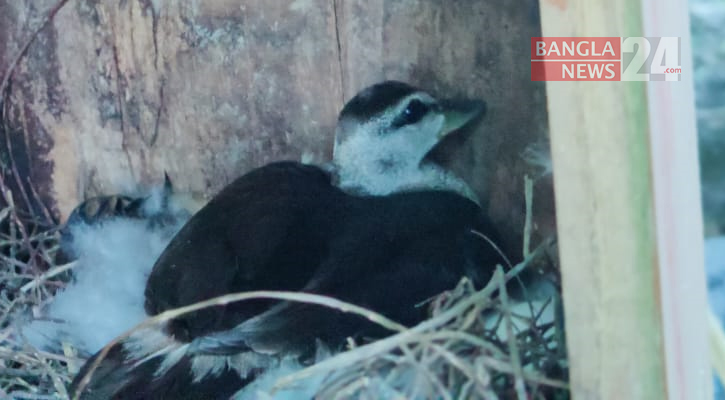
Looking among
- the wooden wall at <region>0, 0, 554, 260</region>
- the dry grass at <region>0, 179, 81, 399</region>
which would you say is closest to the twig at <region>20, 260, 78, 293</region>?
the dry grass at <region>0, 179, 81, 399</region>

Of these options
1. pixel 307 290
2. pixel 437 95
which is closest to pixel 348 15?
pixel 437 95

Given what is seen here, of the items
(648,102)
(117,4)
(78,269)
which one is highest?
(117,4)

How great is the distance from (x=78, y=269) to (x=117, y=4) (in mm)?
439

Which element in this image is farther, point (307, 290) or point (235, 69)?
point (235, 69)

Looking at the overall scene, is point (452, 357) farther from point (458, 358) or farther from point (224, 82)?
point (224, 82)

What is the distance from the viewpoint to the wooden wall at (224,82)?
4.58 ft

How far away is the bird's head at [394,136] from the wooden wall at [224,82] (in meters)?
0.05

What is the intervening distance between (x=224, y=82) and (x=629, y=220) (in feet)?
2.86

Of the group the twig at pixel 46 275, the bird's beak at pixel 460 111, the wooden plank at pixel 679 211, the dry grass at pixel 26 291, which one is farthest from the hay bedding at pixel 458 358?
the twig at pixel 46 275

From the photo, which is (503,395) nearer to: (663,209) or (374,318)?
(374,318)

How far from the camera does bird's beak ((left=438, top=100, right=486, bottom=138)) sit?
1388mm

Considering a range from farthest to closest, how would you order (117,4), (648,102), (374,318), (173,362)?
(117,4) → (173,362) → (374,318) → (648,102)

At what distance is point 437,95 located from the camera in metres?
1.45

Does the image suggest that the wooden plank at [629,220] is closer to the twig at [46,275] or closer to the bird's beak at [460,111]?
the bird's beak at [460,111]
